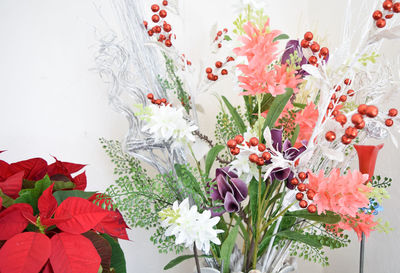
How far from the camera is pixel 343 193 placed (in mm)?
452

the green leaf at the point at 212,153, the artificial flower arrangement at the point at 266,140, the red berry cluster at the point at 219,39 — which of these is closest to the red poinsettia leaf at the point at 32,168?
the artificial flower arrangement at the point at 266,140

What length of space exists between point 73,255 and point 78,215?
56 mm

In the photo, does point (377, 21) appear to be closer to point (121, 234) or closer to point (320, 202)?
point (320, 202)

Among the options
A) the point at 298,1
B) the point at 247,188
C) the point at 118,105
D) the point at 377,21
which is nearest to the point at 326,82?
the point at 377,21

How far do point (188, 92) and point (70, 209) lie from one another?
0.31m

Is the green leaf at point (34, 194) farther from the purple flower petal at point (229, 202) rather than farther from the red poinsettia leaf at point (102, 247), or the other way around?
the purple flower petal at point (229, 202)

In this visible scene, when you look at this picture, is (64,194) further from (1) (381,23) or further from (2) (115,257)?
(1) (381,23)

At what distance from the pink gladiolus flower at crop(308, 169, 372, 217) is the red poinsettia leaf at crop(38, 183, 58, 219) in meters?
0.37

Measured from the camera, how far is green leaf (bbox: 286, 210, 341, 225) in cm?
53

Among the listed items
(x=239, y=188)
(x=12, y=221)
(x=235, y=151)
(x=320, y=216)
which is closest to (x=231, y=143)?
(x=235, y=151)

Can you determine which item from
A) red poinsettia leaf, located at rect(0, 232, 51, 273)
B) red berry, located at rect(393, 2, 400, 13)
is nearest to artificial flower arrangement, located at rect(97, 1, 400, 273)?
red berry, located at rect(393, 2, 400, 13)

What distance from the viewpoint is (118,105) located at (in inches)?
24.7

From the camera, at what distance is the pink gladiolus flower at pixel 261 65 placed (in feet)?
1.59

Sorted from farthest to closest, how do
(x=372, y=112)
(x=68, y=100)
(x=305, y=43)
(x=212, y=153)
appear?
(x=68, y=100) < (x=212, y=153) < (x=305, y=43) < (x=372, y=112)
